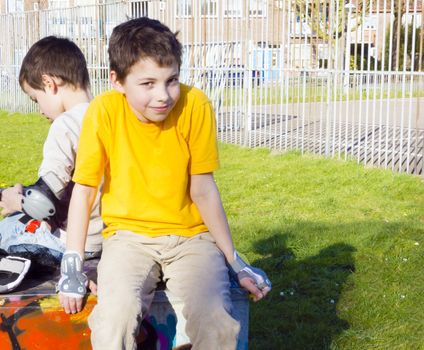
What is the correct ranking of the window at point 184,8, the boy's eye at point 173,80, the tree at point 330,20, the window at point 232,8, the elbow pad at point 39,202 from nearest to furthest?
1. the boy's eye at point 173,80
2. the elbow pad at point 39,202
3. the tree at point 330,20
4. the window at point 232,8
5. the window at point 184,8

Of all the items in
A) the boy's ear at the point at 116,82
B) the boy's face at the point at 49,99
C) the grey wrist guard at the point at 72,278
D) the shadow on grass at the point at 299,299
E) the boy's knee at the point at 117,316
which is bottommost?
the shadow on grass at the point at 299,299

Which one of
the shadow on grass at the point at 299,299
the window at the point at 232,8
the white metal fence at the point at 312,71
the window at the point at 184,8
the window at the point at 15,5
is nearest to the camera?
the shadow on grass at the point at 299,299

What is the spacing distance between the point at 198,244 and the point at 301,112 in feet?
26.2

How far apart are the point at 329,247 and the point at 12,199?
299cm

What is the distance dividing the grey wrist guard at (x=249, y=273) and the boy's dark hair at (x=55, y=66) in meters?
1.12

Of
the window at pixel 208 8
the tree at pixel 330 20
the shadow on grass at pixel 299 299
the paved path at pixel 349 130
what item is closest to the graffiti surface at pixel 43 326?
the shadow on grass at pixel 299 299

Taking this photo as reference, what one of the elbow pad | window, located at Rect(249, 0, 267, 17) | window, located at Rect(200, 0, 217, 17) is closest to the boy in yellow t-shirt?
the elbow pad

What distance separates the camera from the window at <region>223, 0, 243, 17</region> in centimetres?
1176

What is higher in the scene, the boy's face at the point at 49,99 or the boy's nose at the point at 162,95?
the boy's nose at the point at 162,95

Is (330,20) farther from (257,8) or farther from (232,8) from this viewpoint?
(232,8)

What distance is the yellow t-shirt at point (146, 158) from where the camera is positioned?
302 cm

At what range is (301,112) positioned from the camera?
428 inches

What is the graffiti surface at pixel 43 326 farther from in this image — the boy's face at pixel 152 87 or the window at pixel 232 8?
the window at pixel 232 8

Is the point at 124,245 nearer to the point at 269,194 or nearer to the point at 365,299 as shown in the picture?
the point at 365,299
